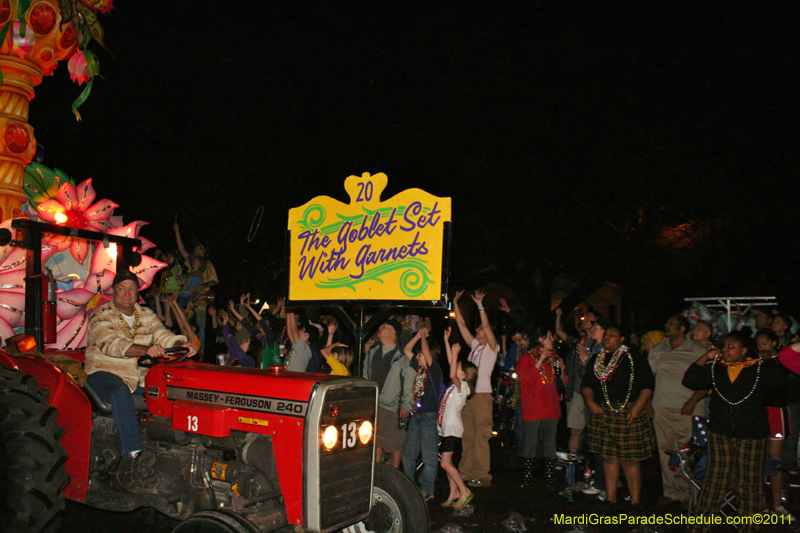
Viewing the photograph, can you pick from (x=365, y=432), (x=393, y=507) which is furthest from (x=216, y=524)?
(x=393, y=507)

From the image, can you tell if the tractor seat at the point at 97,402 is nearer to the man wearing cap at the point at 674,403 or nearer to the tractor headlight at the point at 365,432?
the tractor headlight at the point at 365,432

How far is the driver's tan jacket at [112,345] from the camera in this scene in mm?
4203

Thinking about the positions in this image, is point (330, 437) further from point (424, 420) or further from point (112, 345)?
point (424, 420)

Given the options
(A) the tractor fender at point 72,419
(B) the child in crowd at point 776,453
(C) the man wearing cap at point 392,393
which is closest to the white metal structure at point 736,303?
(B) the child in crowd at point 776,453

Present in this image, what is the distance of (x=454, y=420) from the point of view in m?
6.32

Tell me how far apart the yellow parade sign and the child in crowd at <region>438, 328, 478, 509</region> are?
1.87m

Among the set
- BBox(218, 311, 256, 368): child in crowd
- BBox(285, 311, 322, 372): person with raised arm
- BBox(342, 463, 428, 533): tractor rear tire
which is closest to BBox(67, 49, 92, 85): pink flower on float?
BBox(285, 311, 322, 372): person with raised arm

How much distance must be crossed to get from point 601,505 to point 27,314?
559 centimetres

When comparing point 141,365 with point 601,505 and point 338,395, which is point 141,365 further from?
point 601,505

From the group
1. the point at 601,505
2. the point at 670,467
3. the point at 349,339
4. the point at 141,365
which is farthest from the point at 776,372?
the point at 349,339

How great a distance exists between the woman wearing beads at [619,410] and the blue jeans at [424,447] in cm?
163

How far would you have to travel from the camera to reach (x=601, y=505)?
6.23m

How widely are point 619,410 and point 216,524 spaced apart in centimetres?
416

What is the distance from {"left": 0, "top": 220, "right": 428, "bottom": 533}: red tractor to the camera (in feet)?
11.8
